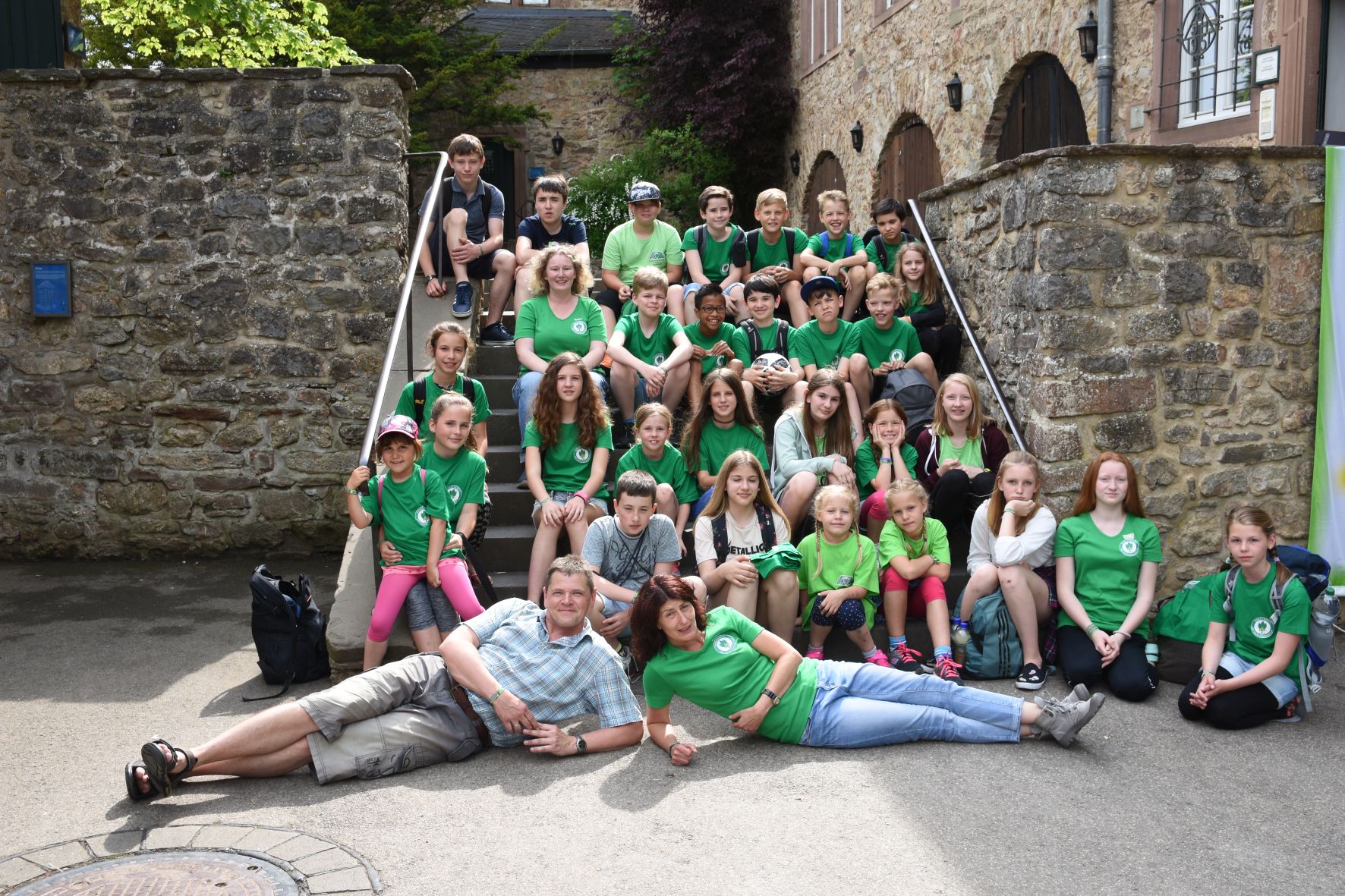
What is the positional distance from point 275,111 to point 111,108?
3.27ft

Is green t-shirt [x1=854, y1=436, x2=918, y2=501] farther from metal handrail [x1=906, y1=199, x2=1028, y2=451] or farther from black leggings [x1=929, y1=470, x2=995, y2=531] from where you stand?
metal handrail [x1=906, y1=199, x2=1028, y2=451]

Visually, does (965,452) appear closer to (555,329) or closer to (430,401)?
(555,329)

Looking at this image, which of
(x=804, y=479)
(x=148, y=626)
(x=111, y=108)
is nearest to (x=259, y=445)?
(x=148, y=626)

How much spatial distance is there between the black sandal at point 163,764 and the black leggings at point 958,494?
137 inches

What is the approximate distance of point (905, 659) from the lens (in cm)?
516

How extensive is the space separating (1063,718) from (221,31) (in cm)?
1181

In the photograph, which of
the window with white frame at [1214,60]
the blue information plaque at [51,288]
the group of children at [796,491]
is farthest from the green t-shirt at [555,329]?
the window with white frame at [1214,60]

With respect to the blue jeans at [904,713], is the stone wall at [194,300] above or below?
above

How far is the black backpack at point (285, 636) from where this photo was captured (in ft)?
17.0

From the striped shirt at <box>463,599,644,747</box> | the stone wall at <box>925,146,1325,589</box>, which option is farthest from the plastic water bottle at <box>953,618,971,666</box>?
the striped shirt at <box>463,599,644,747</box>

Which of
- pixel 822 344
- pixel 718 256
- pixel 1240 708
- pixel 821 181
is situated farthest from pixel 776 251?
pixel 821 181

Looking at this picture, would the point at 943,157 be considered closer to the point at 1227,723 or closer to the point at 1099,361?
the point at 1099,361

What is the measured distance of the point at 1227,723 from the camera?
14.9ft

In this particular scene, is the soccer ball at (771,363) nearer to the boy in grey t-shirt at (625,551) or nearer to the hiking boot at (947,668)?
the boy in grey t-shirt at (625,551)
